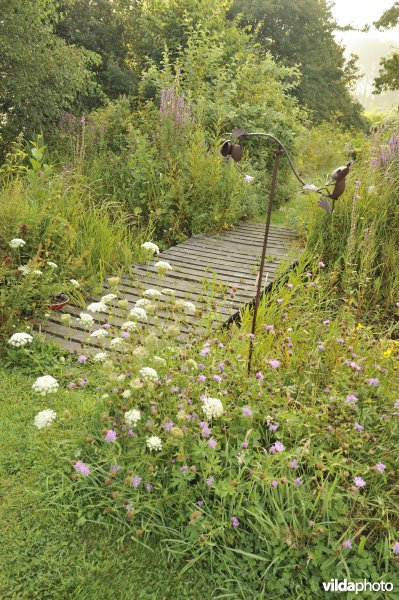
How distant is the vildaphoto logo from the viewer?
5.35ft

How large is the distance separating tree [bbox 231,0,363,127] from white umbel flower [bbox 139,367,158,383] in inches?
702

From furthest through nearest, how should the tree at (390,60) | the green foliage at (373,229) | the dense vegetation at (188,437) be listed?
1. the tree at (390,60)
2. the green foliage at (373,229)
3. the dense vegetation at (188,437)

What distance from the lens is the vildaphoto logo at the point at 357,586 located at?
→ 5.35 ft

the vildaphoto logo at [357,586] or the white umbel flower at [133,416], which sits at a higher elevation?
the white umbel flower at [133,416]

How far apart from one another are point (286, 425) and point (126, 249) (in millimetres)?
2876

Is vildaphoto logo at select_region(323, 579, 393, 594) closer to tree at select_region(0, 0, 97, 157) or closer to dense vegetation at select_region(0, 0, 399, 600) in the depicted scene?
dense vegetation at select_region(0, 0, 399, 600)

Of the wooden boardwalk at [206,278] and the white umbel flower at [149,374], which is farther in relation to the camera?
the wooden boardwalk at [206,278]

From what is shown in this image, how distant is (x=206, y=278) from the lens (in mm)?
3787

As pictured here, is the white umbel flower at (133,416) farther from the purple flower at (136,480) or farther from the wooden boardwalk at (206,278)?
the wooden boardwalk at (206,278)

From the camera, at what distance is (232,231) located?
622cm

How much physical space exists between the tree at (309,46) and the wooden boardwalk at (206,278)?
554 inches

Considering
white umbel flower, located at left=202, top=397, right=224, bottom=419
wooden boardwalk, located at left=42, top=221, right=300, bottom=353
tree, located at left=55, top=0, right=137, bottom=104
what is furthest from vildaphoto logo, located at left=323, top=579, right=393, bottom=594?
tree, located at left=55, top=0, right=137, bottom=104

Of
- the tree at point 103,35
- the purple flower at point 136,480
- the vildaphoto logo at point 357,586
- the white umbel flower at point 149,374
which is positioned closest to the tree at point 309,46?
the tree at point 103,35

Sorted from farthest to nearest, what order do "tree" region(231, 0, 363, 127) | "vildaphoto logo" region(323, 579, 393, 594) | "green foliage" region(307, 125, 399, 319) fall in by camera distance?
"tree" region(231, 0, 363, 127), "green foliage" region(307, 125, 399, 319), "vildaphoto logo" region(323, 579, 393, 594)
